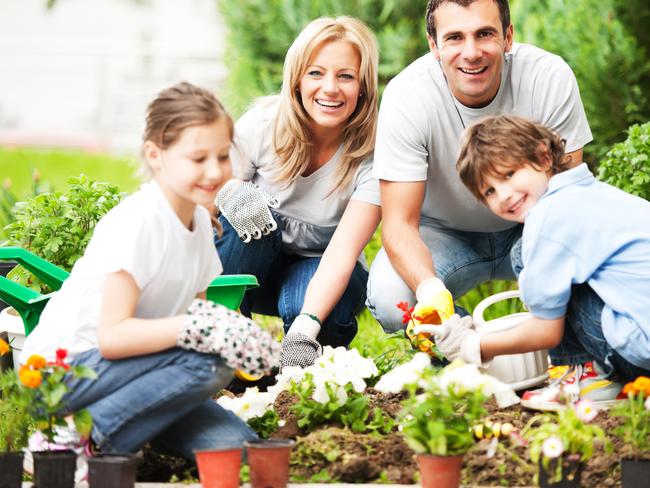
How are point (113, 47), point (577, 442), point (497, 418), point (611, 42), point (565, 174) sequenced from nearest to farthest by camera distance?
1. point (577, 442)
2. point (565, 174)
3. point (497, 418)
4. point (611, 42)
5. point (113, 47)

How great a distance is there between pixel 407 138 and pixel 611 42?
219 centimetres

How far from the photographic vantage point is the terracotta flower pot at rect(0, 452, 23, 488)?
7.13 feet

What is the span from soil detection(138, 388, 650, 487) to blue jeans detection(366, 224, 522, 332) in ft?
2.92

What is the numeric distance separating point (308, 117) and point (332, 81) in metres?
0.21

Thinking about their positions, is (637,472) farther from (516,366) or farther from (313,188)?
(313,188)

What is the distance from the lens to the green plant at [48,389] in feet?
7.08

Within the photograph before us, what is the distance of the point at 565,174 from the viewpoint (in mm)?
2541

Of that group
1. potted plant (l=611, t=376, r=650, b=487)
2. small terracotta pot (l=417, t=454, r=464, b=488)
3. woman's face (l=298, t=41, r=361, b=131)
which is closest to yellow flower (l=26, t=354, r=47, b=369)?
small terracotta pot (l=417, t=454, r=464, b=488)

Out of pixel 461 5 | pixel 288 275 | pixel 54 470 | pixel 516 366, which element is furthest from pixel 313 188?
pixel 54 470

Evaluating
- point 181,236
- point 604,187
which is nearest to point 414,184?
point 604,187

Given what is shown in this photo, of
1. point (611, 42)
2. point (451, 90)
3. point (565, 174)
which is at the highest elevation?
point (611, 42)

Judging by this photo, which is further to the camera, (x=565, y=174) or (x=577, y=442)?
(x=565, y=174)

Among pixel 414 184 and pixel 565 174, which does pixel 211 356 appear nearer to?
pixel 565 174

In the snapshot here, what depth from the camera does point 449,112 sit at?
343 cm
